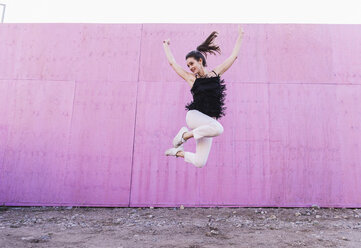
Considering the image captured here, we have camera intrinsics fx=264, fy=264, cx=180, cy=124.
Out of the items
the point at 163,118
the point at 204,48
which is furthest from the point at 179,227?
the point at 204,48

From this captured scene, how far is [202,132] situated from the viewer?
8.29 feet

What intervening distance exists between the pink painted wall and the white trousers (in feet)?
6.90

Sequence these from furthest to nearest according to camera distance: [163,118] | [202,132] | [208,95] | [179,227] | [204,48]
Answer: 1. [163,118]
2. [179,227]
3. [204,48]
4. [208,95]
5. [202,132]

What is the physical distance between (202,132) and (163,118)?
2.38 m

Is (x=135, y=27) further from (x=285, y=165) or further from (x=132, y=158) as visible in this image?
(x=285, y=165)

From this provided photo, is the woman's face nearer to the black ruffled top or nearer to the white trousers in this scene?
the black ruffled top

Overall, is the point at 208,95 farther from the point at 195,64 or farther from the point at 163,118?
the point at 163,118

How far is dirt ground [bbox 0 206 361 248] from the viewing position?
3.01 meters

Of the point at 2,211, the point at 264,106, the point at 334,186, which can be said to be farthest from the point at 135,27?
the point at 334,186

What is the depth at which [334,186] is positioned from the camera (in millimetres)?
4605

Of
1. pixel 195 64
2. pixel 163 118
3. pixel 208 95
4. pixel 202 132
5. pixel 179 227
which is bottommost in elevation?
pixel 179 227

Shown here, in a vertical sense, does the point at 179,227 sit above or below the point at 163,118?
below

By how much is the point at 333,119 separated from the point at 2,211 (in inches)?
→ 237

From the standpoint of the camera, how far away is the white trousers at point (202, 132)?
2.52 metres
